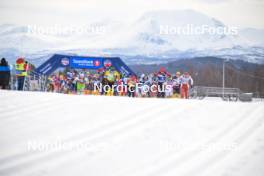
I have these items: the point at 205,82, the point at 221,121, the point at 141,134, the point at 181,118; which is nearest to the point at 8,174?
the point at 141,134

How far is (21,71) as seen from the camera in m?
17.1

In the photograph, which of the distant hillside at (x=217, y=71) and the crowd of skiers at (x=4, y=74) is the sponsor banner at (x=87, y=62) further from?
the distant hillside at (x=217, y=71)

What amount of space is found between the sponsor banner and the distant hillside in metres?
27.5

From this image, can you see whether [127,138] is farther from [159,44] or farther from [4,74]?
[159,44]

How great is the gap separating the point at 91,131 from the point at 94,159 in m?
1.47

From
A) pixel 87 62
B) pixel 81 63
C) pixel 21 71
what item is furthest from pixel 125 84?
pixel 21 71

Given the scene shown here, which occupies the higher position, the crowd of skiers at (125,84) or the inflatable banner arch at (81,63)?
the inflatable banner arch at (81,63)

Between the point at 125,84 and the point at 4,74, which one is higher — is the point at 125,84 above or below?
below

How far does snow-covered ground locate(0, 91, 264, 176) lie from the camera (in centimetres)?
796

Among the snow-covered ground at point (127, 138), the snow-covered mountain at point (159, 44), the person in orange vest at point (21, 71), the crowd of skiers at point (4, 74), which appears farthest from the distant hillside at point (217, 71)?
the snow-covered ground at point (127, 138)

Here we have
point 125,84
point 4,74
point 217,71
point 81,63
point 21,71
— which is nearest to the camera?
point 4,74

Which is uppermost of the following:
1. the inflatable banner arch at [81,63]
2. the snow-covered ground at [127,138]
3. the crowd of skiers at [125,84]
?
the inflatable banner arch at [81,63]

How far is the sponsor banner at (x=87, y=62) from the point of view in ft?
66.7

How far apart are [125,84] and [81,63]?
3525mm
